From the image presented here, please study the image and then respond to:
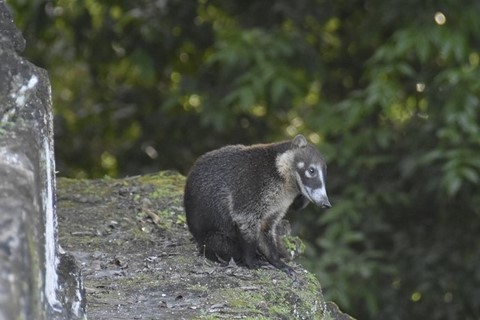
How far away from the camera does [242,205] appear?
239 inches

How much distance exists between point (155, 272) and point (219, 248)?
424 mm

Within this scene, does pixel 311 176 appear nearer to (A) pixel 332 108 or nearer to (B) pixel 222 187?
(B) pixel 222 187

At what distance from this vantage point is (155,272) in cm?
573

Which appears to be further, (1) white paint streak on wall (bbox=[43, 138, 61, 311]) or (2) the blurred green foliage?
(2) the blurred green foliage

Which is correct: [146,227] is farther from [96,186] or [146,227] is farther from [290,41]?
[290,41]

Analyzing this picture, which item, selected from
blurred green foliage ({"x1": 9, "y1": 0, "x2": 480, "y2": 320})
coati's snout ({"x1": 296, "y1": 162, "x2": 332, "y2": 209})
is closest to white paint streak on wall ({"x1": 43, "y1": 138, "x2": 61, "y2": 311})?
coati's snout ({"x1": 296, "y1": 162, "x2": 332, "y2": 209})

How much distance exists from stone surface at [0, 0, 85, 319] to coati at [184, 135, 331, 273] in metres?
1.90

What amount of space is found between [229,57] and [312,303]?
3.17m

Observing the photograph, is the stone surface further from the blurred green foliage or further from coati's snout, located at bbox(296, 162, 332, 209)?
the blurred green foliage

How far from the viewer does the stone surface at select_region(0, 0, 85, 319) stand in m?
3.40

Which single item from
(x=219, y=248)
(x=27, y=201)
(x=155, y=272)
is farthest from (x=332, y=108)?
(x=27, y=201)

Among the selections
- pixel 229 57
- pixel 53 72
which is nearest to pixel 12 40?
pixel 229 57

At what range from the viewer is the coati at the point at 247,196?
19.8ft

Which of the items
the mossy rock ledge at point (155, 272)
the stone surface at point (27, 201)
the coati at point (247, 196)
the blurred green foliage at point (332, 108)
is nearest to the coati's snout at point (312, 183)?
the coati at point (247, 196)
